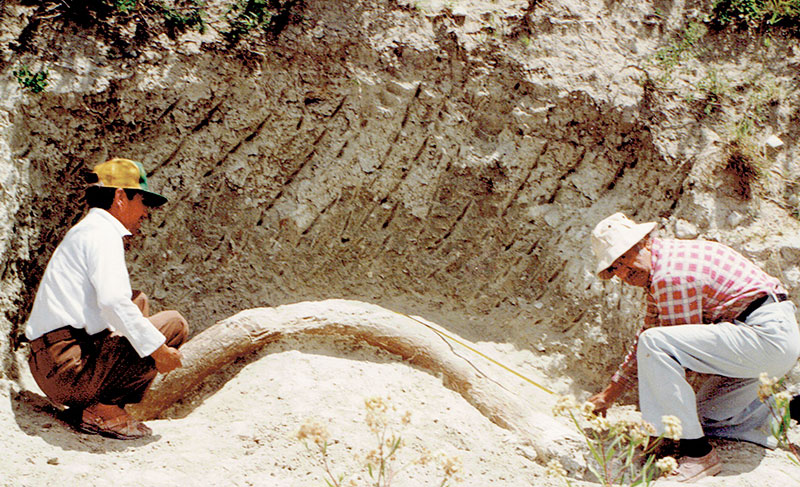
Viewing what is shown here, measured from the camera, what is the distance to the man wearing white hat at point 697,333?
3.32 m

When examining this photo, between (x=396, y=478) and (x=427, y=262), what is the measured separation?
179 centimetres

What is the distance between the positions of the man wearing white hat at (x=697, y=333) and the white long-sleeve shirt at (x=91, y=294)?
215 cm

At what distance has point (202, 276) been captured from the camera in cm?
441

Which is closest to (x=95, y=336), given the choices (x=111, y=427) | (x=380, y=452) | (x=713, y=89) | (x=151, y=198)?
(x=111, y=427)

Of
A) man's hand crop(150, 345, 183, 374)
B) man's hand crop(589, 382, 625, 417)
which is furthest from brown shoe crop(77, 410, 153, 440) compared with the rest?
man's hand crop(589, 382, 625, 417)

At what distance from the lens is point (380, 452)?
2.55m

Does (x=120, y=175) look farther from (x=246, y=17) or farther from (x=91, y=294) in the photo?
(x=246, y=17)

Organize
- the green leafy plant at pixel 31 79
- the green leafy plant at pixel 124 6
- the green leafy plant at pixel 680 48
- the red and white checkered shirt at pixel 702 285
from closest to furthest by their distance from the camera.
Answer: the red and white checkered shirt at pixel 702 285, the green leafy plant at pixel 31 79, the green leafy plant at pixel 124 6, the green leafy plant at pixel 680 48

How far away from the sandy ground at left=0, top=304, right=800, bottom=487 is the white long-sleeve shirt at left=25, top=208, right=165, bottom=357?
1.40 feet

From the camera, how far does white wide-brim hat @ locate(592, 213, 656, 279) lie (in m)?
3.52

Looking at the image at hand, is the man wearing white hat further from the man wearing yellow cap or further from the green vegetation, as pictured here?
the green vegetation

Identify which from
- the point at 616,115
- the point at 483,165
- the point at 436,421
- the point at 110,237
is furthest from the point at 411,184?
the point at 110,237

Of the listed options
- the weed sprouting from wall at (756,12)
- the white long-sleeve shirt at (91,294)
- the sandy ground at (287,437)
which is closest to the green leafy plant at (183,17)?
the white long-sleeve shirt at (91,294)

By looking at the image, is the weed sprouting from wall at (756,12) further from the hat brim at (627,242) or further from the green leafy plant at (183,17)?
the green leafy plant at (183,17)
